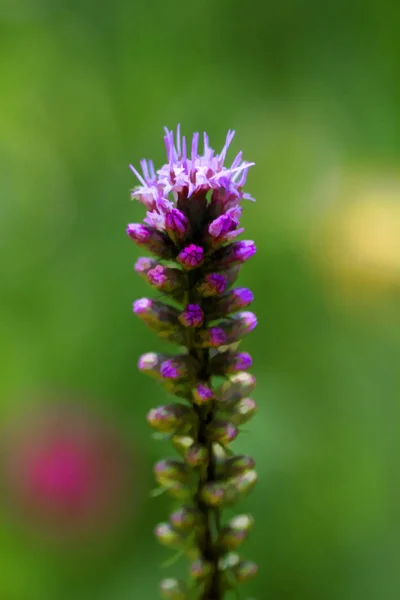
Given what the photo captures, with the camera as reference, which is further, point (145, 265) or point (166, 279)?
point (145, 265)

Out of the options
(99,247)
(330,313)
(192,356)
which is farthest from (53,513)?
(192,356)

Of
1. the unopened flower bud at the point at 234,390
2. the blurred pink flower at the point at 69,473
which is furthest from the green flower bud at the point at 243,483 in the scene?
the blurred pink flower at the point at 69,473

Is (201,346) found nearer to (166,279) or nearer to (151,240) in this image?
(166,279)

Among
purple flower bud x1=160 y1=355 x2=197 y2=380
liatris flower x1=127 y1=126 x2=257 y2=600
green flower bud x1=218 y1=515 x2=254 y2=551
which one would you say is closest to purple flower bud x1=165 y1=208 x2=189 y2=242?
liatris flower x1=127 y1=126 x2=257 y2=600

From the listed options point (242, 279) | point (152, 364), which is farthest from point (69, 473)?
point (152, 364)

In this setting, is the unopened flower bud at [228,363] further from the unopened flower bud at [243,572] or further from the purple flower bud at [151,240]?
the unopened flower bud at [243,572]

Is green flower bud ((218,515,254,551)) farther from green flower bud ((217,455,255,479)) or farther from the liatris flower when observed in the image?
green flower bud ((217,455,255,479))

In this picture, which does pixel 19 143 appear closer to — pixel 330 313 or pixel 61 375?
pixel 61 375

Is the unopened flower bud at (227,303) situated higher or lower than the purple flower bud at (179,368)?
higher
